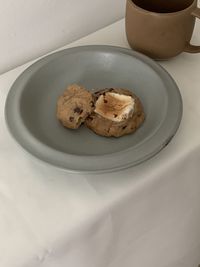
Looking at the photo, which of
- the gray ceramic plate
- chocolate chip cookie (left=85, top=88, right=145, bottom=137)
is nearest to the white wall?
the gray ceramic plate

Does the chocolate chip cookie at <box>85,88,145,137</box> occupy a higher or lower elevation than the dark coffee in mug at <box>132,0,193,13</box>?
lower

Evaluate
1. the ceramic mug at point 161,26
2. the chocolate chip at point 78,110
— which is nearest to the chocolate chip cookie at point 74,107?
the chocolate chip at point 78,110

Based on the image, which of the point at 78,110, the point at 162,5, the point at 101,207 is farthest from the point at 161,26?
the point at 101,207

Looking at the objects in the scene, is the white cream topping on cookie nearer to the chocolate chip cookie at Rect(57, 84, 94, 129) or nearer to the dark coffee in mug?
the chocolate chip cookie at Rect(57, 84, 94, 129)

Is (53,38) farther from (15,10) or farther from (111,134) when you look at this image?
(111,134)

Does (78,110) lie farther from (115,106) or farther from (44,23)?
(44,23)

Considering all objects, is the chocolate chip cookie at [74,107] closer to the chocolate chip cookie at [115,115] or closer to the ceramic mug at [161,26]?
the chocolate chip cookie at [115,115]

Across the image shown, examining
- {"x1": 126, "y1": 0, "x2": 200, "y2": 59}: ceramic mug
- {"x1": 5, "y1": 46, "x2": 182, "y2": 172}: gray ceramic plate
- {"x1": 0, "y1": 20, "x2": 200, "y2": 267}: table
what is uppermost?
{"x1": 126, "y1": 0, "x2": 200, "y2": 59}: ceramic mug

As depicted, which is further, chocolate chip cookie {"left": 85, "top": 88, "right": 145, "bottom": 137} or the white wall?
the white wall
